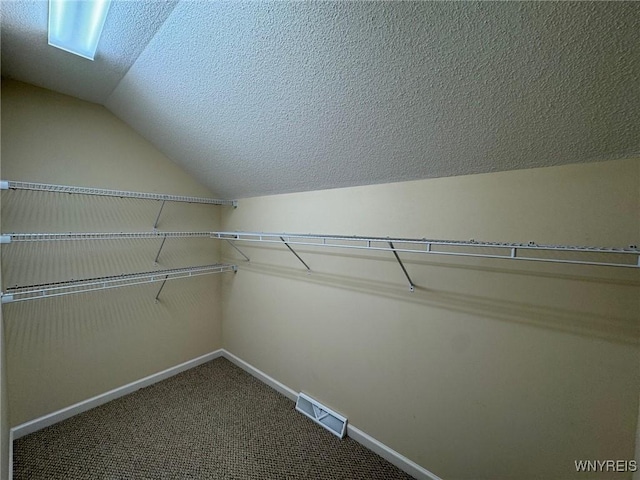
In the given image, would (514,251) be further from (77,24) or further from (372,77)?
(77,24)

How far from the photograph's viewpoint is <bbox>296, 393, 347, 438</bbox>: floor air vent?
5.74ft

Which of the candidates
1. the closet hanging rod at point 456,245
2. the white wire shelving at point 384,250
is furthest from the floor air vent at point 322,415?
the closet hanging rod at point 456,245

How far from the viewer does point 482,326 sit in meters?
1.23

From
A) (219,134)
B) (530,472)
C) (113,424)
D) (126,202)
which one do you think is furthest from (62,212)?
(530,472)

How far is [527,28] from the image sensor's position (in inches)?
28.8

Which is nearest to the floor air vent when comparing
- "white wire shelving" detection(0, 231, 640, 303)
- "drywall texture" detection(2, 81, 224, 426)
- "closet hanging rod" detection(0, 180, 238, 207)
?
"white wire shelving" detection(0, 231, 640, 303)

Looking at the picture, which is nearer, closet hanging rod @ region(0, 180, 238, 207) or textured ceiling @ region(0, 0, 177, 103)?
textured ceiling @ region(0, 0, 177, 103)

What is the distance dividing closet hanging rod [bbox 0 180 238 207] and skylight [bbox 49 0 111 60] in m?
0.73

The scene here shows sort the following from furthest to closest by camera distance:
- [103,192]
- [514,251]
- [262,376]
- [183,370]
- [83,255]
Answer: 1. [183,370]
2. [262,376]
3. [83,255]
4. [103,192]
5. [514,251]

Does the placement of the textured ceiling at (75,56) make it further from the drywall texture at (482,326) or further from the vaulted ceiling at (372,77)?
the drywall texture at (482,326)

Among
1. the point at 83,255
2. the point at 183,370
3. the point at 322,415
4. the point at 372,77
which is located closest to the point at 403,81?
the point at 372,77

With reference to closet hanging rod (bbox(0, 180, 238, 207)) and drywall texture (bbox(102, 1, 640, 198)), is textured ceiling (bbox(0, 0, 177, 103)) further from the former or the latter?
closet hanging rod (bbox(0, 180, 238, 207))

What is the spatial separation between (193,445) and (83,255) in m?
1.50

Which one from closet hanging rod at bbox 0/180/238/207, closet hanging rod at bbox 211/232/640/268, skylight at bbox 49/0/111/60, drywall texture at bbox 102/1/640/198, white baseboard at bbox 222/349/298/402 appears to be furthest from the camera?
white baseboard at bbox 222/349/298/402
